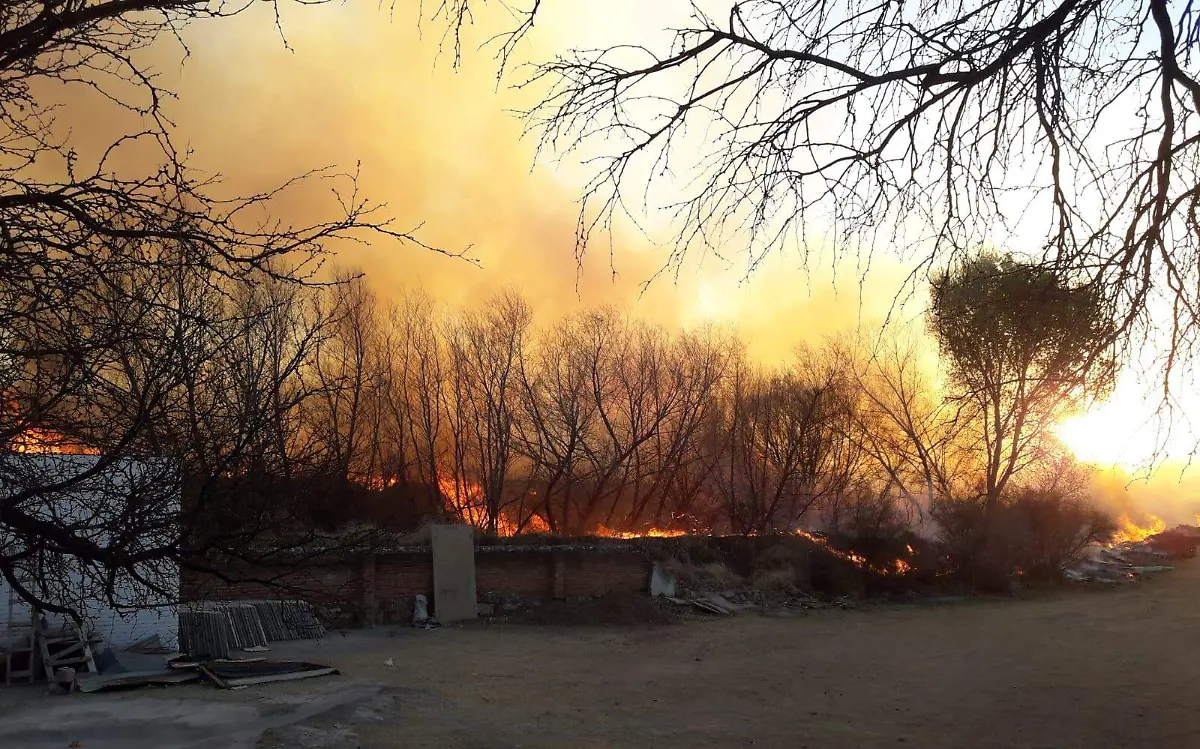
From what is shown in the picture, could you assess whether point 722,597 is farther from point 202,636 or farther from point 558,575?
point 202,636

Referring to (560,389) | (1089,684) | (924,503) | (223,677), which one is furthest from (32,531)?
(924,503)

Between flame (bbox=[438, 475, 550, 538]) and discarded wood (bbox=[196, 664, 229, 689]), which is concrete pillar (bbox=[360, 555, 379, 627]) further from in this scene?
flame (bbox=[438, 475, 550, 538])

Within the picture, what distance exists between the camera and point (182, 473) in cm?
394

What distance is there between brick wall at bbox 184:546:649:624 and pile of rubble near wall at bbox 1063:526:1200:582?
55.9ft

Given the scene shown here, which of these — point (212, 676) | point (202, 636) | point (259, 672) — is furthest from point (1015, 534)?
point (212, 676)

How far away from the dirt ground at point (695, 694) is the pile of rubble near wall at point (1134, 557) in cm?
1073

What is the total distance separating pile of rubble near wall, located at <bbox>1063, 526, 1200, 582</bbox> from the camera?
2991cm

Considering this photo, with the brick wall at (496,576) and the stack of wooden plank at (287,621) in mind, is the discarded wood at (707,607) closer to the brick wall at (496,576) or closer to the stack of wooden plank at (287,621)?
the brick wall at (496,576)

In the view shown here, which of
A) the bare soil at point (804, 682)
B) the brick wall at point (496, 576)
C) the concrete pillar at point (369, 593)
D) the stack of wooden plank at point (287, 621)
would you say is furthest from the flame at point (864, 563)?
the stack of wooden plank at point (287, 621)

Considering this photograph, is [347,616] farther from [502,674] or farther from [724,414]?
[724,414]

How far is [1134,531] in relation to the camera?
4181cm

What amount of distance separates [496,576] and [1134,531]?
3600cm

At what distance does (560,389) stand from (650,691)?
63.5 feet

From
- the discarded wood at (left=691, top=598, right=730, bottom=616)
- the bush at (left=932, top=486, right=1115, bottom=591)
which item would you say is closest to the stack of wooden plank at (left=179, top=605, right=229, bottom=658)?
the discarded wood at (left=691, top=598, right=730, bottom=616)
